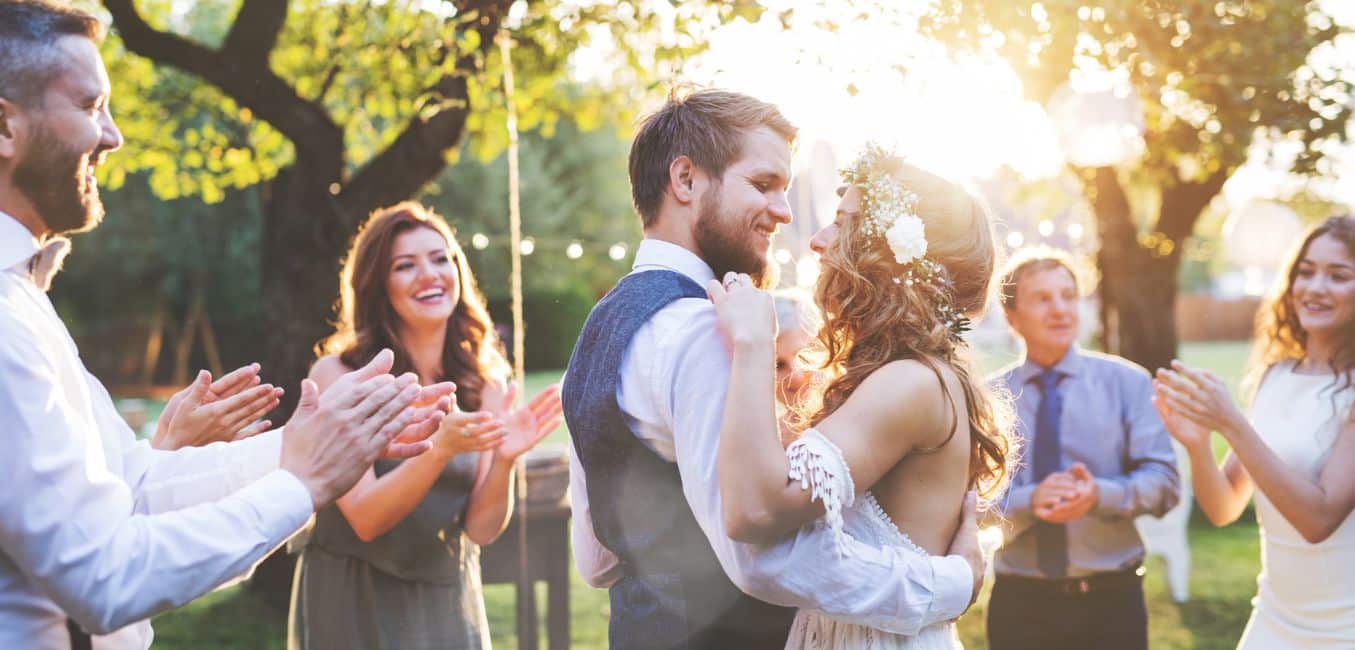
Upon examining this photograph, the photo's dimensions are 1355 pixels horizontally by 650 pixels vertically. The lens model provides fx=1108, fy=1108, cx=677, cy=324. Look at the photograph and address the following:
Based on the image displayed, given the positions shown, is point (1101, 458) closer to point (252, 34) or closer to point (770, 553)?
point (770, 553)

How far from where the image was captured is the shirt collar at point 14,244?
187 cm

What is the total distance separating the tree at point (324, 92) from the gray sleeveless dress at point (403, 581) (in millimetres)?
1702

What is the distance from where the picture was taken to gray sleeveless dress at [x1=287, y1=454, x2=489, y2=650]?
3.38 metres

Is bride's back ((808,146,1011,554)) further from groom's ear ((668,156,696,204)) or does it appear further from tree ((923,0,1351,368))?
tree ((923,0,1351,368))

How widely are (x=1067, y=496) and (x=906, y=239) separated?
6.16 feet

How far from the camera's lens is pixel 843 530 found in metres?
2.24

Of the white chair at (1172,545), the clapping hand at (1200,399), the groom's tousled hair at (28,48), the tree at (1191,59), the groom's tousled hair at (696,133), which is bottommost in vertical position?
the white chair at (1172,545)

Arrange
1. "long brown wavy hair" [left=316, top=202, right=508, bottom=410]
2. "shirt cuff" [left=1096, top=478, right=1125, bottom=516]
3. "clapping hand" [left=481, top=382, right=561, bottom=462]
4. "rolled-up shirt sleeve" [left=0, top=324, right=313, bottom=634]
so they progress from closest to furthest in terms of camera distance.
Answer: "rolled-up shirt sleeve" [left=0, top=324, right=313, bottom=634] < "clapping hand" [left=481, top=382, right=561, bottom=462] < "long brown wavy hair" [left=316, top=202, right=508, bottom=410] < "shirt cuff" [left=1096, top=478, right=1125, bottom=516]

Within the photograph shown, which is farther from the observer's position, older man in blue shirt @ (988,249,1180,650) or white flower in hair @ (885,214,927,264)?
older man in blue shirt @ (988,249,1180,650)

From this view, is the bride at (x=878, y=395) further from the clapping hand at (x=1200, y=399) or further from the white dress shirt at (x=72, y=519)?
the white dress shirt at (x=72, y=519)

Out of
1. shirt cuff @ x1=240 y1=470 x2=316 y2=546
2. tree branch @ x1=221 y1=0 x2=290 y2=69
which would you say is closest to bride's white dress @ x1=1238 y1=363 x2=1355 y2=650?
shirt cuff @ x1=240 y1=470 x2=316 y2=546

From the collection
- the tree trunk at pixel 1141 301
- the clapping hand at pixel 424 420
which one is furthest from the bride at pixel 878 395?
the tree trunk at pixel 1141 301

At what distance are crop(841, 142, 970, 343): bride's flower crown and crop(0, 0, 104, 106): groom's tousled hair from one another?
1563mm

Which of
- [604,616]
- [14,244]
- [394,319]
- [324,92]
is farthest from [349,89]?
[14,244]
